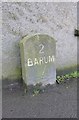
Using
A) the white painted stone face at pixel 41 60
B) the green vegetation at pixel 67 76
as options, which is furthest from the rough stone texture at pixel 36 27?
the white painted stone face at pixel 41 60

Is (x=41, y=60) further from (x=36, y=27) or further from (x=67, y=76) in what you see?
(x=67, y=76)

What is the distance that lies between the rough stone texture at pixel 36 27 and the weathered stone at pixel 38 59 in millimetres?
253

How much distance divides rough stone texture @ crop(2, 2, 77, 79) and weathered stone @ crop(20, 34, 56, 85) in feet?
0.83

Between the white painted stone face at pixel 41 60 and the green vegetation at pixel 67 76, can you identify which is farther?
the green vegetation at pixel 67 76

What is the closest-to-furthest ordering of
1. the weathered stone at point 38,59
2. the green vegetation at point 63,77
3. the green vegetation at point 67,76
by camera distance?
the weathered stone at point 38,59 → the green vegetation at point 63,77 → the green vegetation at point 67,76

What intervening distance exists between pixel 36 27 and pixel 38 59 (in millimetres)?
685

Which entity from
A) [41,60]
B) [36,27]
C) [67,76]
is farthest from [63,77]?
[36,27]

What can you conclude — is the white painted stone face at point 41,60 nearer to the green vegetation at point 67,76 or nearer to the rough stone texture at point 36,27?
the rough stone texture at point 36,27

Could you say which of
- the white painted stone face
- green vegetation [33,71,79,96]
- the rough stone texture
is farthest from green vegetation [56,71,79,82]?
the white painted stone face

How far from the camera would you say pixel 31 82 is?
15.8 ft

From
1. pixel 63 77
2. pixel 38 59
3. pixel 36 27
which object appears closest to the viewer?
pixel 38 59

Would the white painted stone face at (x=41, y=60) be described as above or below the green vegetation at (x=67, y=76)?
above

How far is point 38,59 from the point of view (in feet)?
15.7

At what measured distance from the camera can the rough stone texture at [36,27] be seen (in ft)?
15.5
